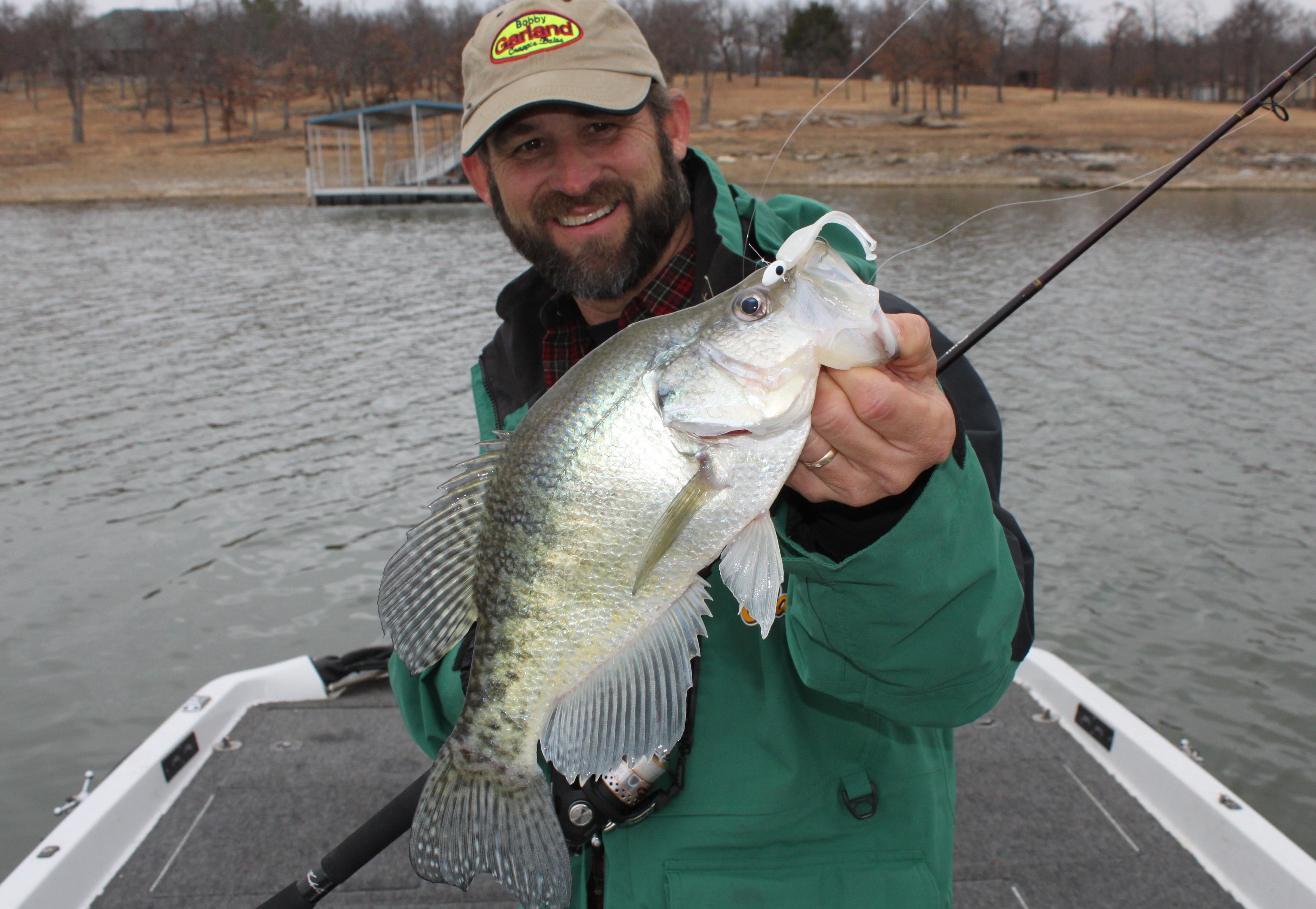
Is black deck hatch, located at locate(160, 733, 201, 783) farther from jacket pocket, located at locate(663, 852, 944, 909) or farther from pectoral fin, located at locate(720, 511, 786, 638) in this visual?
pectoral fin, located at locate(720, 511, 786, 638)

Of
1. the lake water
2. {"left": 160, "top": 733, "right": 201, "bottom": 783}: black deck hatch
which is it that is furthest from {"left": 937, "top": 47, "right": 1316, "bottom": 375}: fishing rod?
the lake water

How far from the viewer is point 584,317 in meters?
2.88

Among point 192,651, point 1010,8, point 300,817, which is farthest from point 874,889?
point 192,651

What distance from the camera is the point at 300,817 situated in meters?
3.98

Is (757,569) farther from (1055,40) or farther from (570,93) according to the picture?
(1055,40)

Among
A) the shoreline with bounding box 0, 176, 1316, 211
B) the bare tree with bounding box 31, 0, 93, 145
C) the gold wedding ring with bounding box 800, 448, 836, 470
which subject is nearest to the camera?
the gold wedding ring with bounding box 800, 448, 836, 470

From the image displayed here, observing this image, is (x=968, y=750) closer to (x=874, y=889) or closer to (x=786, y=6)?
(x=874, y=889)

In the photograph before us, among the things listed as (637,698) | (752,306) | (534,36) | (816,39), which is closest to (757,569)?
(637,698)

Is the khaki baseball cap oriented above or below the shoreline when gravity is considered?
below

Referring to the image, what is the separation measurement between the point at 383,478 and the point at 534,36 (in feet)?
24.5

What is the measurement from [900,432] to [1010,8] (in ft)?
14.8

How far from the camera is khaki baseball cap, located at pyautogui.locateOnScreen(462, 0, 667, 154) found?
8.16 feet

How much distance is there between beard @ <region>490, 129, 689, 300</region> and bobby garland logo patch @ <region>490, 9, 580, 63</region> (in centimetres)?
37

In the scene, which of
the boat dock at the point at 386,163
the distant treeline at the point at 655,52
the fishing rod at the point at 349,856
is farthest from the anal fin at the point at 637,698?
the distant treeline at the point at 655,52
